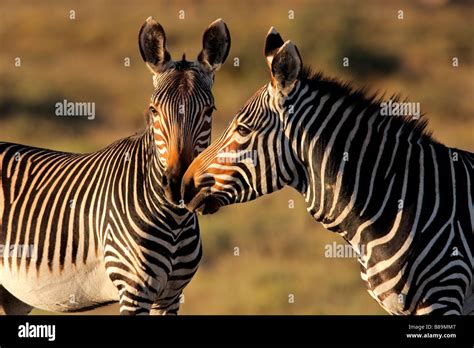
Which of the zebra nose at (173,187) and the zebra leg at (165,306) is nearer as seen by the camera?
the zebra nose at (173,187)

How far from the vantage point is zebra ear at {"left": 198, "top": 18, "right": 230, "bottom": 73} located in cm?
832

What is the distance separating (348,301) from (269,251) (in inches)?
84.3

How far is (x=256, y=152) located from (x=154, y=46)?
1.58m

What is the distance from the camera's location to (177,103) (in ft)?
25.9

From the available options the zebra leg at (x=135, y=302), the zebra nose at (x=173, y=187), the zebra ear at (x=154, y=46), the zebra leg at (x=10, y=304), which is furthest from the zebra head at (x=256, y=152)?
the zebra leg at (x=10, y=304)

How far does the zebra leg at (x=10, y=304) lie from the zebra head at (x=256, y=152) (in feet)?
7.90

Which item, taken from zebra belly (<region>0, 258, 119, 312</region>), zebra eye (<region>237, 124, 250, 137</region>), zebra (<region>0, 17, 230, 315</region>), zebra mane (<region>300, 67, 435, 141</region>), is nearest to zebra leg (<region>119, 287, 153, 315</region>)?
zebra (<region>0, 17, 230, 315</region>)

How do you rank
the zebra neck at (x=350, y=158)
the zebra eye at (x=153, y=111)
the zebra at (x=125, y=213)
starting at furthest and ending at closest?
the zebra eye at (x=153, y=111) < the zebra at (x=125, y=213) < the zebra neck at (x=350, y=158)

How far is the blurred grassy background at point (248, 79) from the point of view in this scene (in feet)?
48.2

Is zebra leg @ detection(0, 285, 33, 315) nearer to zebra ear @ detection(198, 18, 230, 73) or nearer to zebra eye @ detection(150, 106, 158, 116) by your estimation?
zebra eye @ detection(150, 106, 158, 116)

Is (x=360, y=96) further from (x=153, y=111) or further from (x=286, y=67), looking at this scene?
(x=153, y=111)

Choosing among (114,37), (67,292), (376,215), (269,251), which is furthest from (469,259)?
(114,37)

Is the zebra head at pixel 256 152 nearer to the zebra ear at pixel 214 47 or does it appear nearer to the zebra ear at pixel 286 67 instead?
the zebra ear at pixel 286 67

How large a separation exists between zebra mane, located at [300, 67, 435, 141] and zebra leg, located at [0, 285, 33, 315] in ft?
11.0
